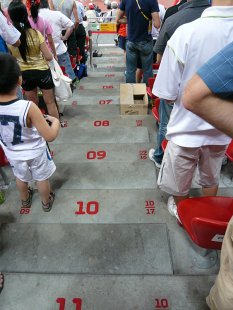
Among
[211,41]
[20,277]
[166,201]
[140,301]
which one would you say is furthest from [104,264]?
[211,41]

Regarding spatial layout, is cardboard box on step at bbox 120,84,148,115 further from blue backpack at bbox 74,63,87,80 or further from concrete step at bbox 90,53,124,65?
concrete step at bbox 90,53,124,65

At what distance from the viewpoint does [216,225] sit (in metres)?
1.14

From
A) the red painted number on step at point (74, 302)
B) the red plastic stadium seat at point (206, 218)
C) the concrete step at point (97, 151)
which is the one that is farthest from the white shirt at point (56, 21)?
the red painted number on step at point (74, 302)

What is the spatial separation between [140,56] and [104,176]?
2.17 m

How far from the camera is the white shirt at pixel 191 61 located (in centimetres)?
135

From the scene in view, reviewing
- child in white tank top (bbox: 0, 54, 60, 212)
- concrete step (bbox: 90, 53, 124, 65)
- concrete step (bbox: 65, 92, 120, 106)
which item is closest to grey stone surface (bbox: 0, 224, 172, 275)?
child in white tank top (bbox: 0, 54, 60, 212)

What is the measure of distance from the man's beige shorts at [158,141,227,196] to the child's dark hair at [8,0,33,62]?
183cm

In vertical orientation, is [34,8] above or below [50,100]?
above

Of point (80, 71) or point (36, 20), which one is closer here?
point (36, 20)

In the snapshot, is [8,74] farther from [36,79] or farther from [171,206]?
[171,206]

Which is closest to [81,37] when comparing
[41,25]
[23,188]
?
[41,25]

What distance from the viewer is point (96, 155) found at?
2945 millimetres

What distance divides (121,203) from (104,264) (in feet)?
1.88

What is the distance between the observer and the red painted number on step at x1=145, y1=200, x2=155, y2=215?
7.00 ft
